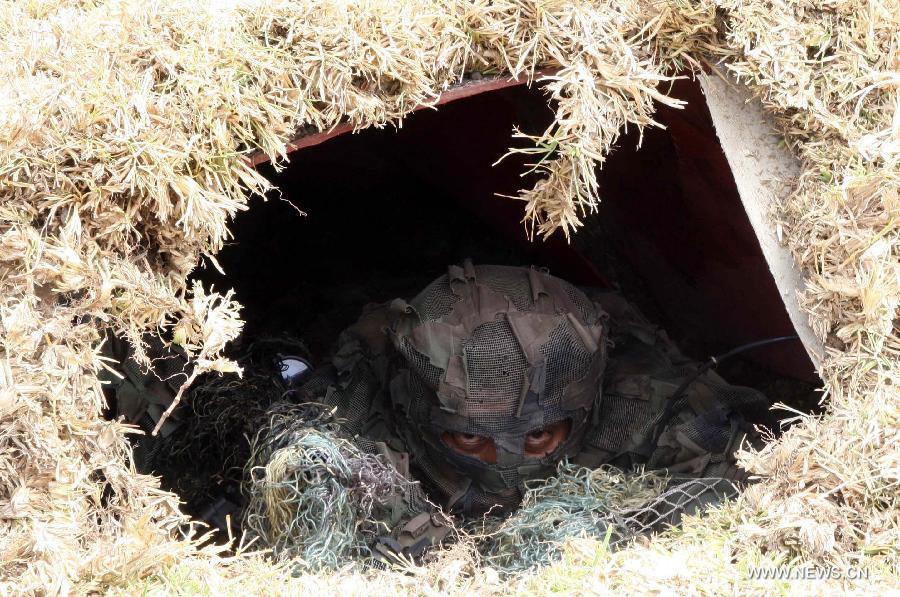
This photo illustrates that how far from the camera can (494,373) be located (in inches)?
138

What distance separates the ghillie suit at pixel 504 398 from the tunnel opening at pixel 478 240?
0.53m

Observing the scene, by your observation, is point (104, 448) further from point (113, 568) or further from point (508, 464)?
point (508, 464)

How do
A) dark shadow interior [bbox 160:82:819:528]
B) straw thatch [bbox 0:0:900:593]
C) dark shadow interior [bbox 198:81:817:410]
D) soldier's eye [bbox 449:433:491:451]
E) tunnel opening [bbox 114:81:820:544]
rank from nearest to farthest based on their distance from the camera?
straw thatch [bbox 0:0:900:593], soldier's eye [bbox 449:433:491:451], dark shadow interior [bbox 160:82:819:528], tunnel opening [bbox 114:81:820:544], dark shadow interior [bbox 198:81:817:410]

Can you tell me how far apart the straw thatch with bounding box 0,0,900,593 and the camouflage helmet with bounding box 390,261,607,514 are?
1006 mm

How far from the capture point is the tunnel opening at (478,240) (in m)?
3.96

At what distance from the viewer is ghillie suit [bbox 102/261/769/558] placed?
3494mm

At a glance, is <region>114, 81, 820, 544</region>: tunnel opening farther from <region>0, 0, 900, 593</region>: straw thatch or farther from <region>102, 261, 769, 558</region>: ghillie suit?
<region>0, 0, 900, 593</region>: straw thatch

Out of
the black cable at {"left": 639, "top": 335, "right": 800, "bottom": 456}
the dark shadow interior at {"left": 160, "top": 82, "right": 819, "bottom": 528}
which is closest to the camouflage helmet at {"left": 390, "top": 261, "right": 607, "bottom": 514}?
the black cable at {"left": 639, "top": 335, "right": 800, "bottom": 456}

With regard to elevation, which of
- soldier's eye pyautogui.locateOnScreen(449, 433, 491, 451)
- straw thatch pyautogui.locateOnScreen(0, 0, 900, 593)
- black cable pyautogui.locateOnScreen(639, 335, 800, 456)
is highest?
straw thatch pyautogui.locateOnScreen(0, 0, 900, 593)

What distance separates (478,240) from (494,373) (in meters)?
2.18

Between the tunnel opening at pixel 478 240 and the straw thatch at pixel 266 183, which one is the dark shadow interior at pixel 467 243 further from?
the straw thatch at pixel 266 183

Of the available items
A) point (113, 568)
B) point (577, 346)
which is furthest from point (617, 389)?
point (113, 568)

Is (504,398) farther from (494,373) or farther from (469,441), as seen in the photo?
(469,441)

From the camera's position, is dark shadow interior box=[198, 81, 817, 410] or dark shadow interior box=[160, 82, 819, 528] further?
dark shadow interior box=[198, 81, 817, 410]
